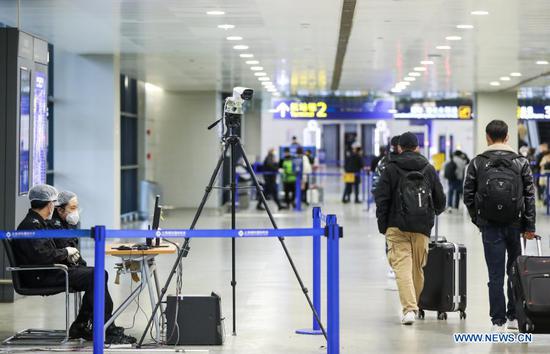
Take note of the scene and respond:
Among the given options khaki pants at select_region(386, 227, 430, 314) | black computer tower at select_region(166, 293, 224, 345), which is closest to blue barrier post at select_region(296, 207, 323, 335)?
khaki pants at select_region(386, 227, 430, 314)

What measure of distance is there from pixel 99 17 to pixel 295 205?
636 inches

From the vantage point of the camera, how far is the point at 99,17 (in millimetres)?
13742

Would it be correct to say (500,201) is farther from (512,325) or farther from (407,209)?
(512,325)

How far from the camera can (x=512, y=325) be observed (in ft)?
29.6

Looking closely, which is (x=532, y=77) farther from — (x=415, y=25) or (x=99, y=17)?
(x=99, y=17)

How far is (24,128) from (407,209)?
14.9ft

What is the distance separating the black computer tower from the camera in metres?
8.54

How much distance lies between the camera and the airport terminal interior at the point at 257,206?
28.1 feet

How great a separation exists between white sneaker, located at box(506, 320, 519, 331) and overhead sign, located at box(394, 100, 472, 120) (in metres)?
26.4

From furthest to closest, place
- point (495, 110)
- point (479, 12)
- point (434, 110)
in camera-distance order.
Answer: point (434, 110), point (495, 110), point (479, 12)

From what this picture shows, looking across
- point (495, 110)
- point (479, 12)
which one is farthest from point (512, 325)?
point (495, 110)

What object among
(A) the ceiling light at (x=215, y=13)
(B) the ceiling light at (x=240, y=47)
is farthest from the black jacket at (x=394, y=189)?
(B) the ceiling light at (x=240, y=47)

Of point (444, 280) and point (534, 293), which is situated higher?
point (534, 293)

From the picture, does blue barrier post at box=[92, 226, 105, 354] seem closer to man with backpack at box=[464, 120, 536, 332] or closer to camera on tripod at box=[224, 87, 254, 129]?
camera on tripod at box=[224, 87, 254, 129]
